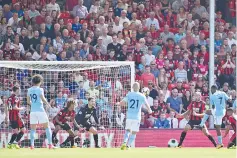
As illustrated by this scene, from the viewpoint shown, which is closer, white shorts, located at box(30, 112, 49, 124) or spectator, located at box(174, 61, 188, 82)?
white shorts, located at box(30, 112, 49, 124)

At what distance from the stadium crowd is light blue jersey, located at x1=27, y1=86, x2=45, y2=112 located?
10.7 feet

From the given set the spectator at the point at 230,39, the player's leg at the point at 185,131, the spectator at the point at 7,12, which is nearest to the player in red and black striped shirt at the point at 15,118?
the player's leg at the point at 185,131

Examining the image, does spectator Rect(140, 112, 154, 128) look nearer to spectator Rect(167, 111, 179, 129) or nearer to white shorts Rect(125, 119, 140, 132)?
spectator Rect(167, 111, 179, 129)

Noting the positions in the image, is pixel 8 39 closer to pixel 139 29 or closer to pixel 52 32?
pixel 52 32

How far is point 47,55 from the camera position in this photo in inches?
1102

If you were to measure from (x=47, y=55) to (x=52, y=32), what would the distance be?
2.92 feet

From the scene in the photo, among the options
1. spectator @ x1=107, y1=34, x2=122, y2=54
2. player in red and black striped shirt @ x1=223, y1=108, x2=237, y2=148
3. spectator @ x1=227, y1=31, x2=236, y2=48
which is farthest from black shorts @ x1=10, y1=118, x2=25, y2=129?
spectator @ x1=227, y1=31, x2=236, y2=48

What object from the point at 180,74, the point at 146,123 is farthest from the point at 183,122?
the point at 180,74

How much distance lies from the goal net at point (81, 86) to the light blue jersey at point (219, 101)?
94.3 inches

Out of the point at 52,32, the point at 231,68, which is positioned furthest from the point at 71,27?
the point at 231,68

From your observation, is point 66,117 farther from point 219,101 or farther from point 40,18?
point 40,18

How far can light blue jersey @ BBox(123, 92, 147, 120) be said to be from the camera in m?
23.5

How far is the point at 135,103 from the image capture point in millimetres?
23531

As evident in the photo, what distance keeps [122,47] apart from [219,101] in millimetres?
4074
